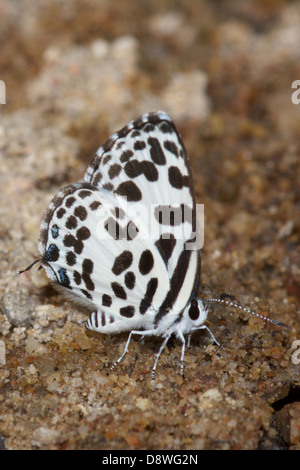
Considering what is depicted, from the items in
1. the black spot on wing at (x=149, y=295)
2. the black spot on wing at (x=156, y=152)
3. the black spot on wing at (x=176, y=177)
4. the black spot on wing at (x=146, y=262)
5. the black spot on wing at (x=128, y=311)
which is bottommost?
the black spot on wing at (x=128, y=311)

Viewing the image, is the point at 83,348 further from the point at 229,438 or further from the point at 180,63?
the point at 180,63

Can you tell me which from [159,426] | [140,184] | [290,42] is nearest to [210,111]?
[290,42]

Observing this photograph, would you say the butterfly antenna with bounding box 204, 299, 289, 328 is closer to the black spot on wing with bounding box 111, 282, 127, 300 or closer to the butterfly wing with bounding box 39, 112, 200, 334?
the butterfly wing with bounding box 39, 112, 200, 334

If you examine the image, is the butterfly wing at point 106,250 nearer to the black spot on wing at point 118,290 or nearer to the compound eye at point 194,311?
the black spot on wing at point 118,290

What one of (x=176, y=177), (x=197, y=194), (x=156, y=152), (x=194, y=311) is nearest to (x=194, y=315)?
(x=194, y=311)

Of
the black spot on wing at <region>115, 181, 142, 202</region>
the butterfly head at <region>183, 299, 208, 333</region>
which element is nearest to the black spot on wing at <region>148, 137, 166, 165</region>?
the black spot on wing at <region>115, 181, 142, 202</region>

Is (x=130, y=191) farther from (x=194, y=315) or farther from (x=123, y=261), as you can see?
(x=194, y=315)

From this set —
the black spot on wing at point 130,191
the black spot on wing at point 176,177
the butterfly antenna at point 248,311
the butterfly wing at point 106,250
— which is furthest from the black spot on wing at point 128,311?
the black spot on wing at point 176,177
